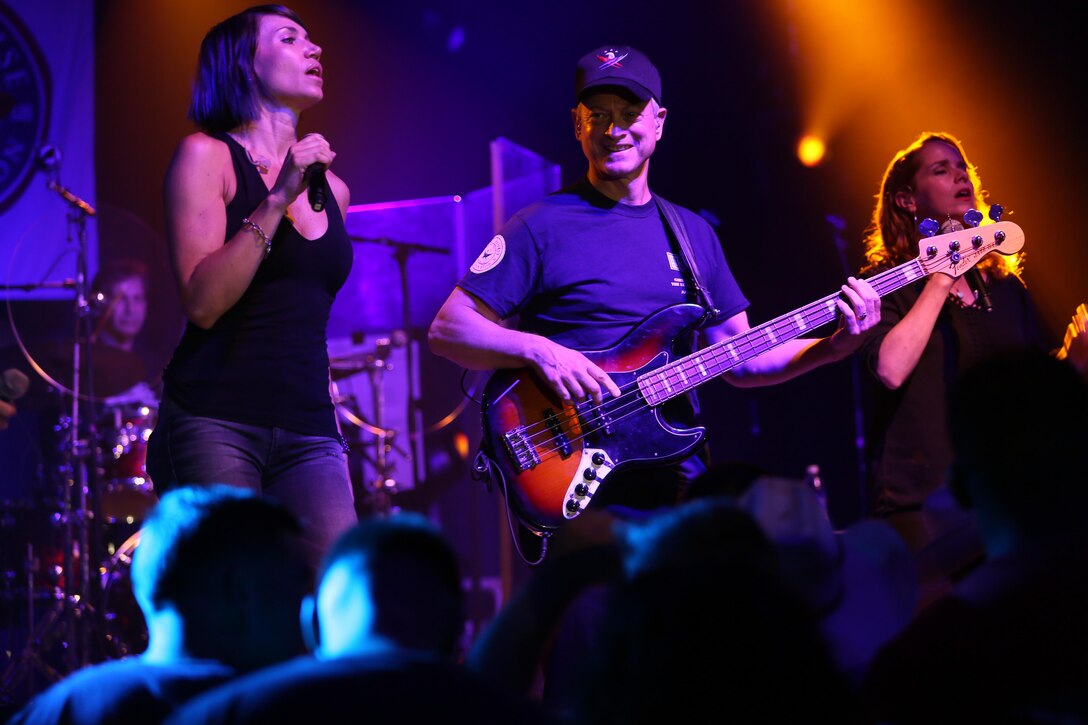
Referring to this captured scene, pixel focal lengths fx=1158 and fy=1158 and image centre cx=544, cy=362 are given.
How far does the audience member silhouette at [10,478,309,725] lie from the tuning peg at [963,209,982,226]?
119 inches

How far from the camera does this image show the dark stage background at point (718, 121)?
6.30m

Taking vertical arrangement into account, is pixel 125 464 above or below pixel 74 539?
above

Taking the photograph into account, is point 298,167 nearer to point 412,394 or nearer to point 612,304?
point 612,304

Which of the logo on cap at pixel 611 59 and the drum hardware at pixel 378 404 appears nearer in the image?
the logo on cap at pixel 611 59

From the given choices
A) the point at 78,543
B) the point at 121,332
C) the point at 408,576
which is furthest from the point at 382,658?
the point at 121,332

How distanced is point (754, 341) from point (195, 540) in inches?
96.3

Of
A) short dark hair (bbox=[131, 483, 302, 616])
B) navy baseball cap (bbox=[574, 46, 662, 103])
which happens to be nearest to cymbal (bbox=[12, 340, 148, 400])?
navy baseball cap (bbox=[574, 46, 662, 103])

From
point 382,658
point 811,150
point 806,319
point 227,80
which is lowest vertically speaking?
point 382,658

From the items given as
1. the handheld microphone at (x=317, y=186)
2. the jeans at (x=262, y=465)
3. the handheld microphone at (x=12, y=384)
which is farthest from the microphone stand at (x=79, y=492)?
the handheld microphone at (x=317, y=186)

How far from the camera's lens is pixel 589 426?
3686 millimetres

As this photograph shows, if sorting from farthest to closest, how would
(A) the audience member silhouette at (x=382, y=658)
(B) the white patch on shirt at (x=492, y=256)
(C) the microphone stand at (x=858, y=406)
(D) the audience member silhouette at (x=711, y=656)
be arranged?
(C) the microphone stand at (x=858, y=406), (B) the white patch on shirt at (x=492, y=256), (A) the audience member silhouette at (x=382, y=658), (D) the audience member silhouette at (x=711, y=656)

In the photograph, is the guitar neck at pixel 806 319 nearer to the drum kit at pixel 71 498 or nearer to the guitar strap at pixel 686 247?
the guitar strap at pixel 686 247

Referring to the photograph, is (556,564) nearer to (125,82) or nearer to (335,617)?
(335,617)

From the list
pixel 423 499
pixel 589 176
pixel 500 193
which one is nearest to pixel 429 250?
pixel 500 193
